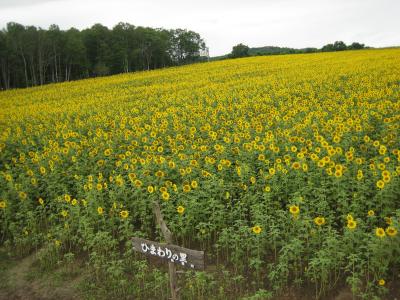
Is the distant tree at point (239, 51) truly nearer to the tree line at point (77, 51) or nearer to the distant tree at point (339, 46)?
the tree line at point (77, 51)

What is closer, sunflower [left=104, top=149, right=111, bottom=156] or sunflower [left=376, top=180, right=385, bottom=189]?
sunflower [left=376, top=180, right=385, bottom=189]

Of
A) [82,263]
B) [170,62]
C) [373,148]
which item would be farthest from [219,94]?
[170,62]

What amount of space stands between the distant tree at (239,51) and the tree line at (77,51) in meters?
9.04

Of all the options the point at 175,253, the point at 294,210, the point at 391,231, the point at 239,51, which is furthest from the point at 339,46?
the point at 175,253

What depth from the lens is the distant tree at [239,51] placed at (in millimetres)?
64688

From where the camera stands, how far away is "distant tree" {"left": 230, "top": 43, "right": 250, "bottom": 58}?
6469cm

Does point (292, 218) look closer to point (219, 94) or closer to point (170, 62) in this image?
point (219, 94)

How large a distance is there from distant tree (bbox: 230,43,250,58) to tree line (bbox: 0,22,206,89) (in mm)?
9037

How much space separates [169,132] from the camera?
10758 millimetres

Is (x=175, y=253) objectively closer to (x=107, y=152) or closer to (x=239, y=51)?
(x=107, y=152)

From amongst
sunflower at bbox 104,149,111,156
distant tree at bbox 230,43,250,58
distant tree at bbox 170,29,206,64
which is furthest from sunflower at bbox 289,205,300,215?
distant tree at bbox 170,29,206,64

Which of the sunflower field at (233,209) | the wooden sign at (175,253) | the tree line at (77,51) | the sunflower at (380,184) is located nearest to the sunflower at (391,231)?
the sunflower field at (233,209)

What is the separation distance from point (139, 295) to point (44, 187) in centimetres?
415

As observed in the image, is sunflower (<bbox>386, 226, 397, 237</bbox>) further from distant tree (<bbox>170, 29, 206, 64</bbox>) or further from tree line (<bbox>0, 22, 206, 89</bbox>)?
distant tree (<bbox>170, 29, 206, 64</bbox>)
